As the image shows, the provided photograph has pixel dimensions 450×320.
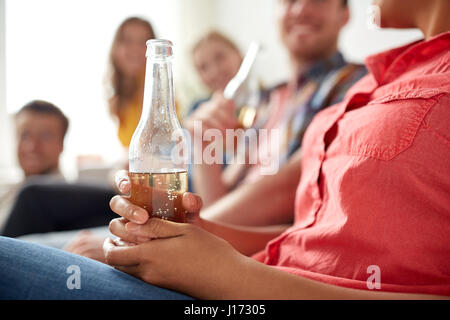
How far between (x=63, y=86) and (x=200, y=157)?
2548 millimetres

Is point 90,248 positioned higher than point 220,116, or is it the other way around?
point 220,116

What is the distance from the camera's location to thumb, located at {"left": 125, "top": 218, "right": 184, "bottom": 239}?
0.50m

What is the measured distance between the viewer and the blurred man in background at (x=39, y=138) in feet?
6.48

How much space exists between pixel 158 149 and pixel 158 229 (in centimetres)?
18

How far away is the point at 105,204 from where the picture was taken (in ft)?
5.26

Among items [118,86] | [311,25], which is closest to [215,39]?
[118,86]

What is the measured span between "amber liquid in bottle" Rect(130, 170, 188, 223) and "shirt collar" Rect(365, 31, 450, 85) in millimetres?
390

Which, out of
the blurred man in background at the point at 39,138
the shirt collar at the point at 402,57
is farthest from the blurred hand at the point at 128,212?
the blurred man in background at the point at 39,138

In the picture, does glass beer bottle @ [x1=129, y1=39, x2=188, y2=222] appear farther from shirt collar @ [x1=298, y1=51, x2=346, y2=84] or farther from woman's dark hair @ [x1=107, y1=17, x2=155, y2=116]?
woman's dark hair @ [x1=107, y1=17, x2=155, y2=116]

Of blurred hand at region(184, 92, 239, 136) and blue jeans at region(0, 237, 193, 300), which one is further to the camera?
blurred hand at region(184, 92, 239, 136)

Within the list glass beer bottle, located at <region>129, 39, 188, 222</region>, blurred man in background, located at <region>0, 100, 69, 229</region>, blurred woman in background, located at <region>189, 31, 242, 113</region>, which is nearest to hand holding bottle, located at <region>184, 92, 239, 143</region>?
glass beer bottle, located at <region>129, 39, 188, 222</region>

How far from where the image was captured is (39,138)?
199 centimetres

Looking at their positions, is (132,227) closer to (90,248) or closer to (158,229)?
(158,229)
